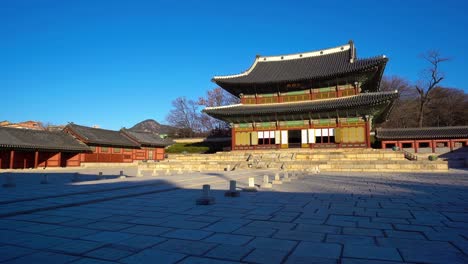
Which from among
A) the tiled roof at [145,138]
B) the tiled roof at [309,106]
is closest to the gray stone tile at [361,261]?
the tiled roof at [309,106]

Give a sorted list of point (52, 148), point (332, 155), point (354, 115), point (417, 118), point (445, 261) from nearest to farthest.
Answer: point (445, 261) → point (332, 155) → point (354, 115) → point (52, 148) → point (417, 118)

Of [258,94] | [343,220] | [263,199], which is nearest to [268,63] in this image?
[258,94]

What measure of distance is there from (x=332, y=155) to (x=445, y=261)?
22.2m

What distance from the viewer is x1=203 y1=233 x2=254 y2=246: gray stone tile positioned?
4359 mm

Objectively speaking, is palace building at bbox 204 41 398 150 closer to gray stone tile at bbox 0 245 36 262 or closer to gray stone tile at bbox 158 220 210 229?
gray stone tile at bbox 158 220 210 229

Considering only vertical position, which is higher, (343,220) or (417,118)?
(417,118)

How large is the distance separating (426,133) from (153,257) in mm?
39771

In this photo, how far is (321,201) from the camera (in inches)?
320

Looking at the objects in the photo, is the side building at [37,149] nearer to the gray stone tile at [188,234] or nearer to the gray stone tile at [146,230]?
the gray stone tile at [146,230]

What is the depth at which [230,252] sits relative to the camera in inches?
153

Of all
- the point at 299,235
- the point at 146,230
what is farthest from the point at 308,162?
the point at 146,230

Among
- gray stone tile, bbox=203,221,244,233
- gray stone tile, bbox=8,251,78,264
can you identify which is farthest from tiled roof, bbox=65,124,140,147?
gray stone tile, bbox=8,251,78,264

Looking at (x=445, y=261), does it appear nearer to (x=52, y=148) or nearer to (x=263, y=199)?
(x=263, y=199)

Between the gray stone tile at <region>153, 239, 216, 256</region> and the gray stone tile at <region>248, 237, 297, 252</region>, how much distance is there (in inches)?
23.9
